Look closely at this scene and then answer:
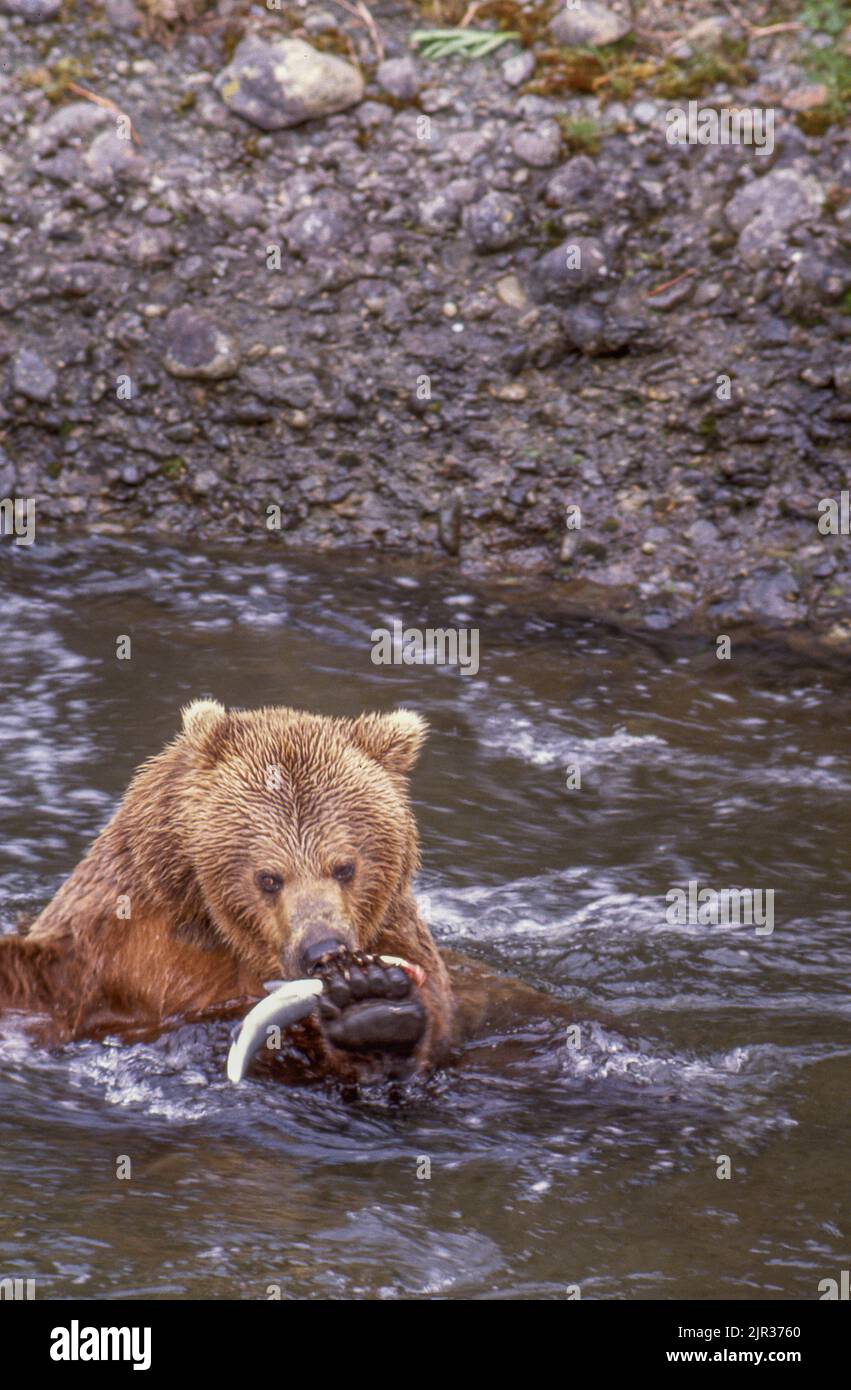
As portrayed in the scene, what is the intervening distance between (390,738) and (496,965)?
1.26 metres

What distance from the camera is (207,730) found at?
231 inches

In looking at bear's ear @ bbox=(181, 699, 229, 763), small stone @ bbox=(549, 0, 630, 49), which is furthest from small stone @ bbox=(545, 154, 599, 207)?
bear's ear @ bbox=(181, 699, 229, 763)

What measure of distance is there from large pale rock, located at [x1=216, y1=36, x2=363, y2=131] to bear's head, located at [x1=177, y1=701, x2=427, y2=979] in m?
6.83

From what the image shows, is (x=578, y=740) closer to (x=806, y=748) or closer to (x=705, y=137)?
(x=806, y=748)

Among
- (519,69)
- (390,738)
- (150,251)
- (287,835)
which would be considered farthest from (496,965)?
(519,69)

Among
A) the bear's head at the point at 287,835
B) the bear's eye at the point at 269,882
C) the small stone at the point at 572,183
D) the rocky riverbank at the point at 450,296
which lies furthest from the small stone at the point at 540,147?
the bear's eye at the point at 269,882

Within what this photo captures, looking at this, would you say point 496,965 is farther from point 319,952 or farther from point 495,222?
point 495,222

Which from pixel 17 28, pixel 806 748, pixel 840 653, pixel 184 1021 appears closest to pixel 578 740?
pixel 806 748

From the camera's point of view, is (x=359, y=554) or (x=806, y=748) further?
(x=359, y=554)

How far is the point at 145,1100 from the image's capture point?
18.1 feet

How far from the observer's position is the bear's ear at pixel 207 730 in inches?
230

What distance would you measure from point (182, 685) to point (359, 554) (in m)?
2.06

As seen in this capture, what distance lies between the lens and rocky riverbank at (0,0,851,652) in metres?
10.5

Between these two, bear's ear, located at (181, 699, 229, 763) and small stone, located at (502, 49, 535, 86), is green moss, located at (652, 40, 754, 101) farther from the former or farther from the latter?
bear's ear, located at (181, 699, 229, 763)
